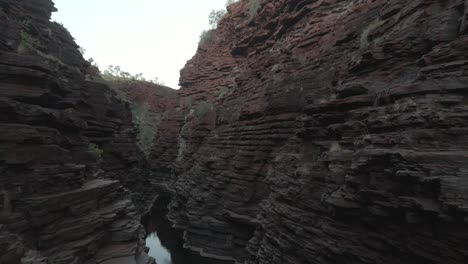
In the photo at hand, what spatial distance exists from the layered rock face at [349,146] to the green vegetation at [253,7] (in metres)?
7.06

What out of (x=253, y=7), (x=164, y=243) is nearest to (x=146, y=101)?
(x=253, y=7)

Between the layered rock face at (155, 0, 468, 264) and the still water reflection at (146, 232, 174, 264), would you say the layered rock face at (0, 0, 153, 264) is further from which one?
the still water reflection at (146, 232, 174, 264)

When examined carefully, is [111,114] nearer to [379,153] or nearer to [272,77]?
[272,77]

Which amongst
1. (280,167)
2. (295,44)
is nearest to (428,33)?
(280,167)

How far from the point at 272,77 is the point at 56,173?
12.8 m

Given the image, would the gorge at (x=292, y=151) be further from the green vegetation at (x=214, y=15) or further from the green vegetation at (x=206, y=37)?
the green vegetation at (x=214, y=15)

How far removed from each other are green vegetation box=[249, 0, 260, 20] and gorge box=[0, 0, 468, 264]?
3.54 metres

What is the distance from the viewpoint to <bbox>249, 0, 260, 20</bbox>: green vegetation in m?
28.8

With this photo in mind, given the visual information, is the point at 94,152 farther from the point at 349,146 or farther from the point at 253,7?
the point at 253,7

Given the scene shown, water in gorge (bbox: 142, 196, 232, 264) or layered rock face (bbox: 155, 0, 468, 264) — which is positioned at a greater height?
layered rock face (bbox: 155, 0, 468, 264)

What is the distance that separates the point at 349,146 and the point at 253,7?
23834mm

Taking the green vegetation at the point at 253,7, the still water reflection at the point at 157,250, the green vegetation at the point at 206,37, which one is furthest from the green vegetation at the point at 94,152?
the green vegetation at the point at 206,37

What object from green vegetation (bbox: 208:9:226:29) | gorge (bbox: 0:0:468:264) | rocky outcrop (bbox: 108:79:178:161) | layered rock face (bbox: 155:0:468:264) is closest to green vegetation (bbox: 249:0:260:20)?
gorge (bbox: 0:0:468:264)

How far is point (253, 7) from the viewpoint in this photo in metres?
29.8
